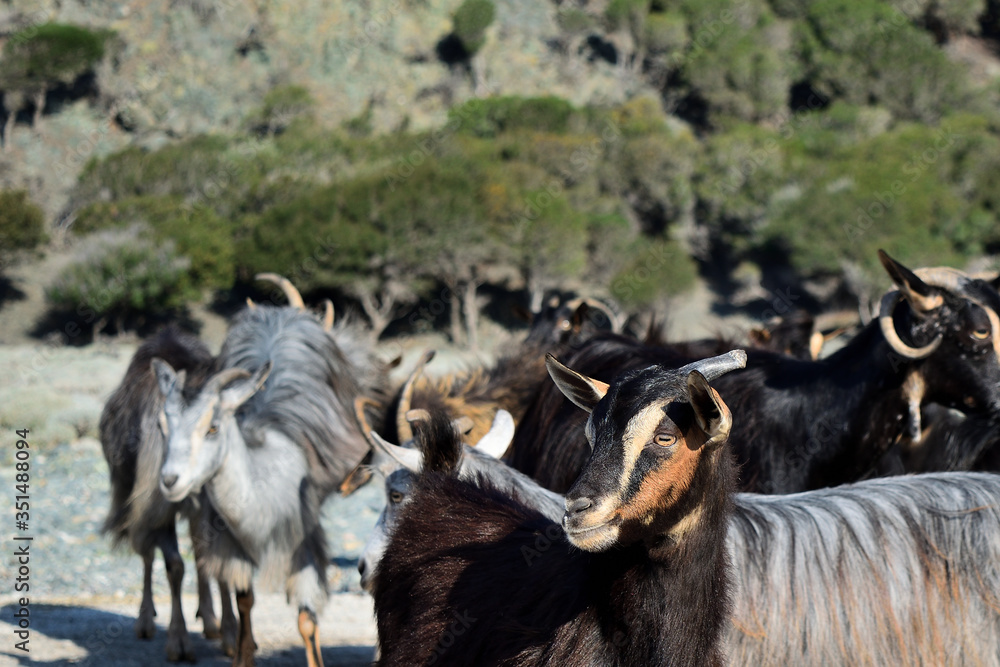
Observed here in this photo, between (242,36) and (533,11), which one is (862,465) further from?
(533,11)

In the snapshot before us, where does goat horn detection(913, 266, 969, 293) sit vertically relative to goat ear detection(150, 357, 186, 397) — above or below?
above

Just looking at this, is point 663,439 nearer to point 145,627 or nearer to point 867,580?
point 867,580

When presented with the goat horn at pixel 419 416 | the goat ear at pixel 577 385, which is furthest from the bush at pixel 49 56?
the goat ear at pixel 577 385

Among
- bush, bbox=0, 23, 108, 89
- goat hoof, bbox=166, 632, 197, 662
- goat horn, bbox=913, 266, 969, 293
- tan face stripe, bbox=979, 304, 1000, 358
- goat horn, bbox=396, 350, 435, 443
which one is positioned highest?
goat horn, bbox=913, 266, 969, 293

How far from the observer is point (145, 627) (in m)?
7.65

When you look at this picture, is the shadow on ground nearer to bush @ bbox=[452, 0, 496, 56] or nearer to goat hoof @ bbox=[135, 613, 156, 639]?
goat hoof @ bbox=[135, 613, 156, 639]

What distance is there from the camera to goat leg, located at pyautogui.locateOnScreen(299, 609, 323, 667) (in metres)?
6.50

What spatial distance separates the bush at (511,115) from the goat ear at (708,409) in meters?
48.8

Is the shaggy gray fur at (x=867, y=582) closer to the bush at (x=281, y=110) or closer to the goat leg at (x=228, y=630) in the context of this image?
the goat leg at (x=228, y=630)

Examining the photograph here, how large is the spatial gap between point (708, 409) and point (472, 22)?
54980 mm


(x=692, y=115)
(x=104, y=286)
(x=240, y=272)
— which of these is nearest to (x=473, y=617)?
(x=104, y=286)

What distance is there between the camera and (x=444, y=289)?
39.4 metres

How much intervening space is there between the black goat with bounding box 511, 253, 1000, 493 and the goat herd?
1 centimetres

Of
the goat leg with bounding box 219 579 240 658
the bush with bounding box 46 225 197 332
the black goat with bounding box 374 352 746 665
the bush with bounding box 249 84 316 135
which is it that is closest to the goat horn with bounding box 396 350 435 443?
the goat leg with bounding box 219 579 240 658
